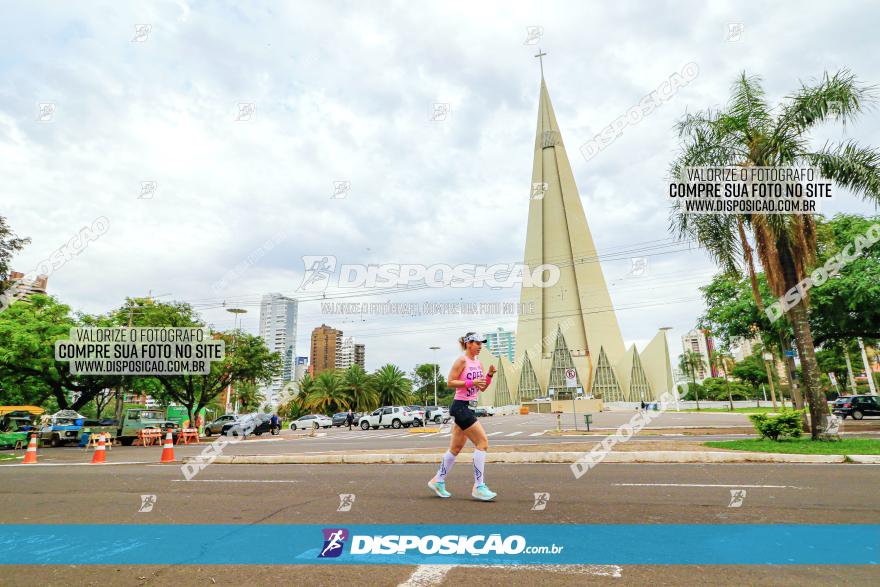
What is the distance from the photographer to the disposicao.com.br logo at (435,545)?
4041 millimetres

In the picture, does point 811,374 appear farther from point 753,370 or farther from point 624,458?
point 753,370

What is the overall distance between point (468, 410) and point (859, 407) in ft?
108

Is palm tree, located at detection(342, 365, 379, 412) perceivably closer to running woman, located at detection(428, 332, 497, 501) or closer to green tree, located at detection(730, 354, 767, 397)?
green tree, located at detection(730, 354, 767, 397)

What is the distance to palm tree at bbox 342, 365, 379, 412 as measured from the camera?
62656 mm

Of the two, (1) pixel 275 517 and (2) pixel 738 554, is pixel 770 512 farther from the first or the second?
(1) pixel 275 517

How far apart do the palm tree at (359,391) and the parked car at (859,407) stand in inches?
1886

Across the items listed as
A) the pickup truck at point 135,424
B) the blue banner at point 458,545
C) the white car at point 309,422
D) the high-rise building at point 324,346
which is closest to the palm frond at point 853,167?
the blue banner at point 458,545

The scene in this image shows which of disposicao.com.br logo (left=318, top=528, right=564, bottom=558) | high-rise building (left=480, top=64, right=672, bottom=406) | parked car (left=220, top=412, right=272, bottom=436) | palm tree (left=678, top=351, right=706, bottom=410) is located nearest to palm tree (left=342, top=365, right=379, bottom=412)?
high-rise building (left=480, top=64, right=672, bottom=406)

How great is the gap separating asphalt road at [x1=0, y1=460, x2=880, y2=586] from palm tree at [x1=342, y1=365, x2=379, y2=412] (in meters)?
53.7

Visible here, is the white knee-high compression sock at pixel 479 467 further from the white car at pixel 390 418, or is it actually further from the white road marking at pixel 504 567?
the white car at pixel 390 418

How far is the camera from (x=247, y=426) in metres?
31.6

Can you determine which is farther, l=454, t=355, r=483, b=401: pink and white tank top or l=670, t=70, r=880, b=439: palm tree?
l=670, t=70, r=880, b=439: palm tree

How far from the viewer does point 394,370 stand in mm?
67625

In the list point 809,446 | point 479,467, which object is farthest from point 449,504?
point 809,446
